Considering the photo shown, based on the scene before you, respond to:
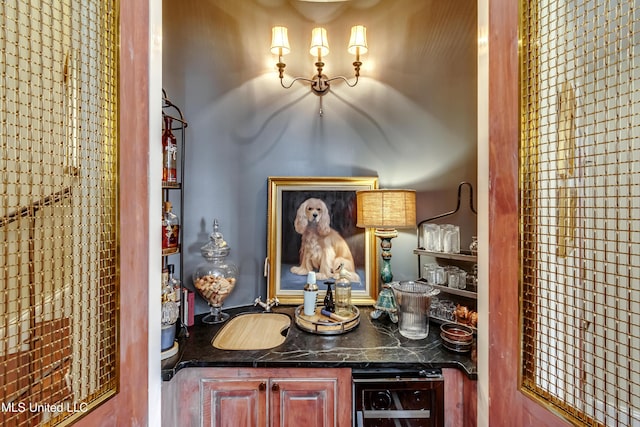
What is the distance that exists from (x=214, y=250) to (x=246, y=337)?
0.52 metres

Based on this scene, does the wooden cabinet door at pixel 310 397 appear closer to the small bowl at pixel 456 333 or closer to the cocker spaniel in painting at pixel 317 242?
the small bowl at pixel 456 333

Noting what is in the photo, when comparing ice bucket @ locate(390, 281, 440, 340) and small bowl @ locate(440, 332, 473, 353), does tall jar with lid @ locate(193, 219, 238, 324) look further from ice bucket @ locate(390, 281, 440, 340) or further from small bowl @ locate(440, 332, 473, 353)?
small bowl @ locate(440, 332, 473, 353)

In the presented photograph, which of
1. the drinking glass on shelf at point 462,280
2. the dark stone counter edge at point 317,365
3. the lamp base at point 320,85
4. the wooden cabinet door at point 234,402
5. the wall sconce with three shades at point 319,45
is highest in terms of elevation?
the wall sconce with three shades at point 319,45

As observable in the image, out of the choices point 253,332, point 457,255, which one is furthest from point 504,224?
point 253,332

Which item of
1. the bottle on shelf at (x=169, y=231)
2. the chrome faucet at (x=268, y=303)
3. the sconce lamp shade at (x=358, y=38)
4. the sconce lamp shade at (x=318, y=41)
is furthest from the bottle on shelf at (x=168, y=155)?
the sconce lamp shade at (x=358, y=38)

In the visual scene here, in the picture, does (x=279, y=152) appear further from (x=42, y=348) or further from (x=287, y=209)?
(x=42, y=348)

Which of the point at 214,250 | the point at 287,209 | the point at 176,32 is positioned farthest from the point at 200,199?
the point at 176,32

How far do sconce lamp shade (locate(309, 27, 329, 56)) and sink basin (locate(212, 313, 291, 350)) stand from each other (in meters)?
1.72

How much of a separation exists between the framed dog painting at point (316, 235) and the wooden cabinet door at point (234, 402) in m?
0.67

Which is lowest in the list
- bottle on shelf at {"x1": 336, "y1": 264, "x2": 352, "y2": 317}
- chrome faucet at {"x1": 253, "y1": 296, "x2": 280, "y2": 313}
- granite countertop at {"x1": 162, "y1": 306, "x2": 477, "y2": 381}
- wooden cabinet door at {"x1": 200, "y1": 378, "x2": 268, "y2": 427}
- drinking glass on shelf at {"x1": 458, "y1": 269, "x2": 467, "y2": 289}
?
wooden cabinet door at {"x1": 200, "y1": 378, "x2": 268, "y2": 427}

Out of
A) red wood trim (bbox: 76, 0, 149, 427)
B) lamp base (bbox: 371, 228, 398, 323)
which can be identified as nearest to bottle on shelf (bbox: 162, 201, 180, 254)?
red wood trim (bbox: 76, 0, 149, 427)

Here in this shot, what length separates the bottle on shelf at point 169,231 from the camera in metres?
1.29

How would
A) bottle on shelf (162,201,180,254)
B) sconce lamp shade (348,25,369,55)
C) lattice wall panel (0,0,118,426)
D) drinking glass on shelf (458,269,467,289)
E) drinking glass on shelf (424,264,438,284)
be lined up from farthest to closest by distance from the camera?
1. sconce lamp shade (348,25,369,55)
2. drinking glass on shelf (424,264,438,284)
3. drinking glass on shelf (458,269,467,289)
4. bottle on shelf (162,201,180,254)
5. lattice wall panel (0,0,118,426)

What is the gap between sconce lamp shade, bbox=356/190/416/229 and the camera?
1.56 meters
